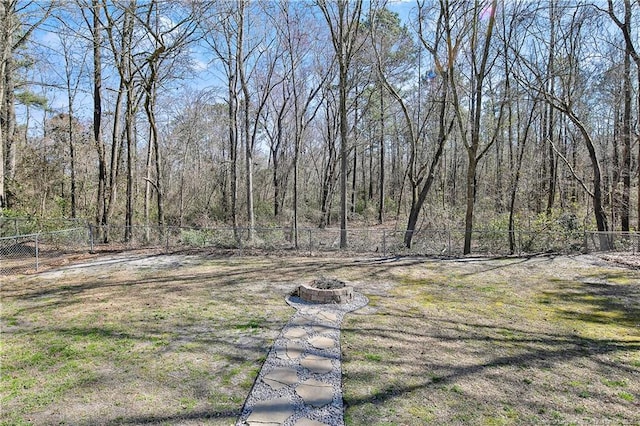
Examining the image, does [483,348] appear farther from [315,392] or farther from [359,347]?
[315,392]

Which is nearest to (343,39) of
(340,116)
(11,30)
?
(340,116)

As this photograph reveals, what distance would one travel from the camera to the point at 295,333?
15.4ft

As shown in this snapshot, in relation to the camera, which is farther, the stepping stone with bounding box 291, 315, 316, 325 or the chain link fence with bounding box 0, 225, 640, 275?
the chain link fence with bounding box 0, 225, 640, 275

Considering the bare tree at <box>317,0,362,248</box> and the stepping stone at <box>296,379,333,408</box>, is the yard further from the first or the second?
the bare tree at <box>317,0,362,248</box>

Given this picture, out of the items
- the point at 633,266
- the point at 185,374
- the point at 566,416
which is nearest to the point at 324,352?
the point at 185,374

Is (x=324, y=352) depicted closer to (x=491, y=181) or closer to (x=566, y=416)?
(x=566, y=416)

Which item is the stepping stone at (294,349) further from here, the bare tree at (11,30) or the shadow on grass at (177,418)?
the bare tree at (11,30)

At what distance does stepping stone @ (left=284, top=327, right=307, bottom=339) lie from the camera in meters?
4.58

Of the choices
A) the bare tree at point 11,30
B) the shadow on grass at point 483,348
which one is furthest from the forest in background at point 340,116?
the shadow on grass at point 483,348

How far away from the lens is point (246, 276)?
26.5 ft

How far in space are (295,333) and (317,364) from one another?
3.05 ft

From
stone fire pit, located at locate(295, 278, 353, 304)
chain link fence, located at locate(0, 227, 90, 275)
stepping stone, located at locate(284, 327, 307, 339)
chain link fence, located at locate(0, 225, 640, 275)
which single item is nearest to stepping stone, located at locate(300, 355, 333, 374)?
stepping stone, located at locate(284, 327, 307, 339)

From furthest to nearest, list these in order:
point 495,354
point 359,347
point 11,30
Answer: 1. point 11,30
2. point 359,347
3. point 495,354

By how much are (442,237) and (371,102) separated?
411 inches
